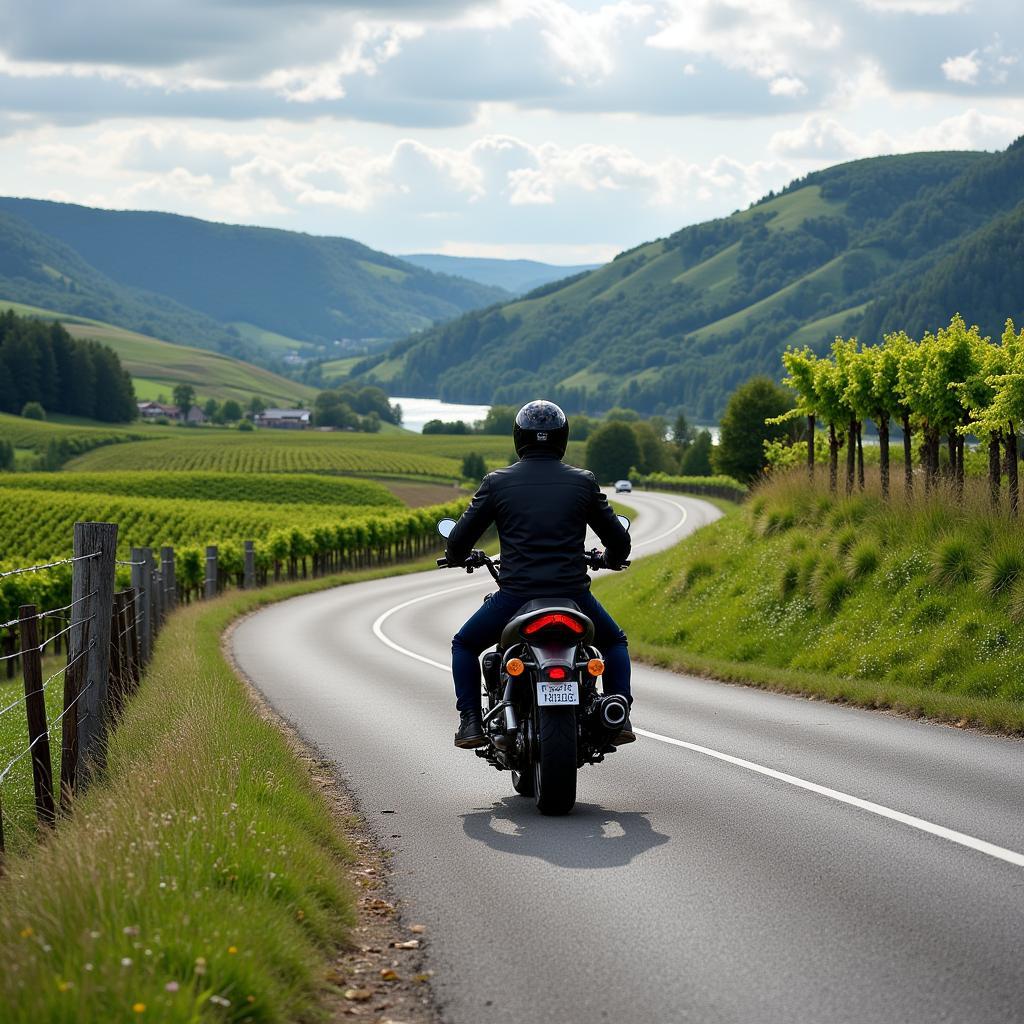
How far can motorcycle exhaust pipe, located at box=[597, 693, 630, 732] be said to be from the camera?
8500mm

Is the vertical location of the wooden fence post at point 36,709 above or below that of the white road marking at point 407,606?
above

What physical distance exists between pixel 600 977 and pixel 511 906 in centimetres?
120

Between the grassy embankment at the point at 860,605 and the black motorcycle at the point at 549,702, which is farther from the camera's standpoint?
the grassy embankment at the point at 860,605

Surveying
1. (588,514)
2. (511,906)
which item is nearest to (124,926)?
(511,906)

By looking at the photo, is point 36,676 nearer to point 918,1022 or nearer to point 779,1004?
point 779,1004

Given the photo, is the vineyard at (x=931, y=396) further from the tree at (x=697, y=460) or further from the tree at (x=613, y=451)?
the tree at (x=697, y=460)

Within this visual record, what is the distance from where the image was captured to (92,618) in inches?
383

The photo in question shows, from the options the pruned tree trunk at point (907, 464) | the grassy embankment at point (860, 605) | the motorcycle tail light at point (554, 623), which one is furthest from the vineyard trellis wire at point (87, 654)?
the pruned tree trunk at point (907, 464)

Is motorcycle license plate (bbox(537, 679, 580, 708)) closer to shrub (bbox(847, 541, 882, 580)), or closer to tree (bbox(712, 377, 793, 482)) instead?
shrub (bbox(847, 541, 882, 580))

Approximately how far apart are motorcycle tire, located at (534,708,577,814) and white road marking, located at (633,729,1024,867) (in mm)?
1725

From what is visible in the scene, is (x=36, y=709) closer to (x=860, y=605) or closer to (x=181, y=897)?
(x=181, y=897)

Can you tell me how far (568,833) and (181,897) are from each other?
325 centimetres

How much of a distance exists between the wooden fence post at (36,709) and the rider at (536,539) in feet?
7.79

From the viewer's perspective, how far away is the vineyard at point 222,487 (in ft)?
385
